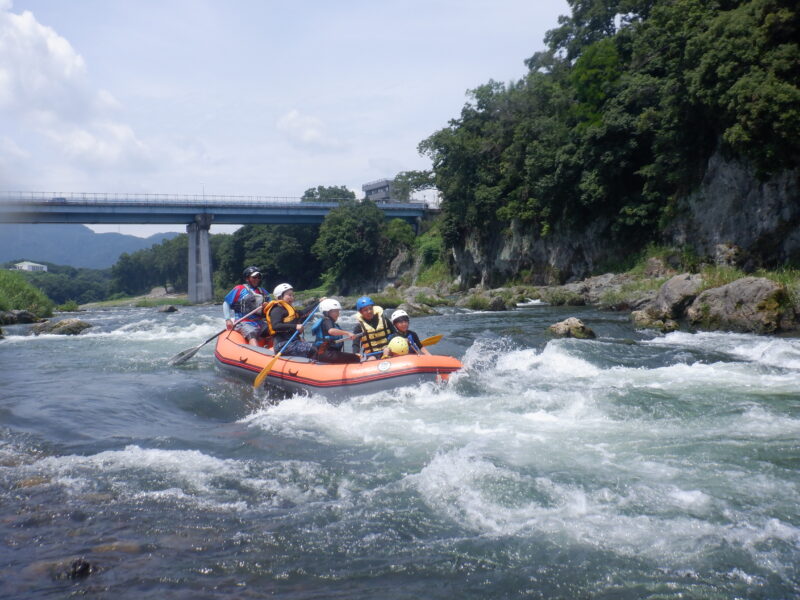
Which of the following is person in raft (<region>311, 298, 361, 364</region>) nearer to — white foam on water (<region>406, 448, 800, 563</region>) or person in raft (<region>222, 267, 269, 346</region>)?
person in raft (<region>222, 267, 269, 346</region>)

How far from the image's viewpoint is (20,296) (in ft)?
84.1

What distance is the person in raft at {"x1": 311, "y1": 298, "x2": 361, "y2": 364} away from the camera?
9266mm

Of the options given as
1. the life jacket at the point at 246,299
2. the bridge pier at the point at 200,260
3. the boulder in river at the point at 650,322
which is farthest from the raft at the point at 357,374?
the bridge pier at the point at 200,260

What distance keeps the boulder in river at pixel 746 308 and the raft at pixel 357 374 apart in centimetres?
866

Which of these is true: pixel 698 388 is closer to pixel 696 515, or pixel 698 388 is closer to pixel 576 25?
pixel 696 515

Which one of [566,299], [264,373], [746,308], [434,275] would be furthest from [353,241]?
[264,373]

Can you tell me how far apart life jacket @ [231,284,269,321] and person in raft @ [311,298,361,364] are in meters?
2.76

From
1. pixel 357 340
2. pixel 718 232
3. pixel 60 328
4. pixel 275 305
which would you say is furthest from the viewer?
pixel 718 232

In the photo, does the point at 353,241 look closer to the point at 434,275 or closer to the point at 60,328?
the point at 434,275

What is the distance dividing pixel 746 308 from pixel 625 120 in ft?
45.5

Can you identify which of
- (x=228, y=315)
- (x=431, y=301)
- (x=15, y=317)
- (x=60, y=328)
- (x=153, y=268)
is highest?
(x=228, y=315)

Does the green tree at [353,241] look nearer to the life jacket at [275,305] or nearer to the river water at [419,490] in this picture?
the life jacket at [275,305]

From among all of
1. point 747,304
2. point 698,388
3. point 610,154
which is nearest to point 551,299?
point 610,154

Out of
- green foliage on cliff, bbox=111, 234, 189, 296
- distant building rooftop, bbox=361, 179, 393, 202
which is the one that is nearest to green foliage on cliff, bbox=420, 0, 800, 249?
distant building rooftop, bbox=361, 179, 393, 202
